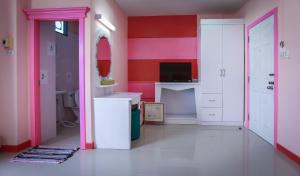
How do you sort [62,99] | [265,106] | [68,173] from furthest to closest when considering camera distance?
[62,99] < [265,106] < [68,173]

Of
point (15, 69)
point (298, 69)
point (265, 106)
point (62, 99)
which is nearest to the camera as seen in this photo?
point (298, 69)

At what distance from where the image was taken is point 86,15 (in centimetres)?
373

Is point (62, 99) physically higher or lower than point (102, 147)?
higher

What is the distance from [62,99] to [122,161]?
300 cm

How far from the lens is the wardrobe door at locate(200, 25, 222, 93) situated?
559 centimetres

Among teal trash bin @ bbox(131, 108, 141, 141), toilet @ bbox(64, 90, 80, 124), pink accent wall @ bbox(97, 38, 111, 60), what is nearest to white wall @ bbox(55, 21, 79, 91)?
toilet @ bbox(64, 90, 80, 124)

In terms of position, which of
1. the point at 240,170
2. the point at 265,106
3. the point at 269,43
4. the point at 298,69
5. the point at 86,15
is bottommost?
the point at 240,170

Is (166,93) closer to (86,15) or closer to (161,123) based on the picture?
(161,123)

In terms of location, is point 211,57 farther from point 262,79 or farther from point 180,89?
point 262,79

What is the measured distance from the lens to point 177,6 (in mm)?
5578

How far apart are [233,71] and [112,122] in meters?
2.96

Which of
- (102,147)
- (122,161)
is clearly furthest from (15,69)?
(122,161)

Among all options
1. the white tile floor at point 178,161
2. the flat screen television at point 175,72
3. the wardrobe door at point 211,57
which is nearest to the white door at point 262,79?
the white tile floor at point 178,161

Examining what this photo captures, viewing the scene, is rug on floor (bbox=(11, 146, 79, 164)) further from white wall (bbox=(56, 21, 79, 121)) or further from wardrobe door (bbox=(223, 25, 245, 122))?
wardrobe door (bbox=(223, 25, 245, 122))
